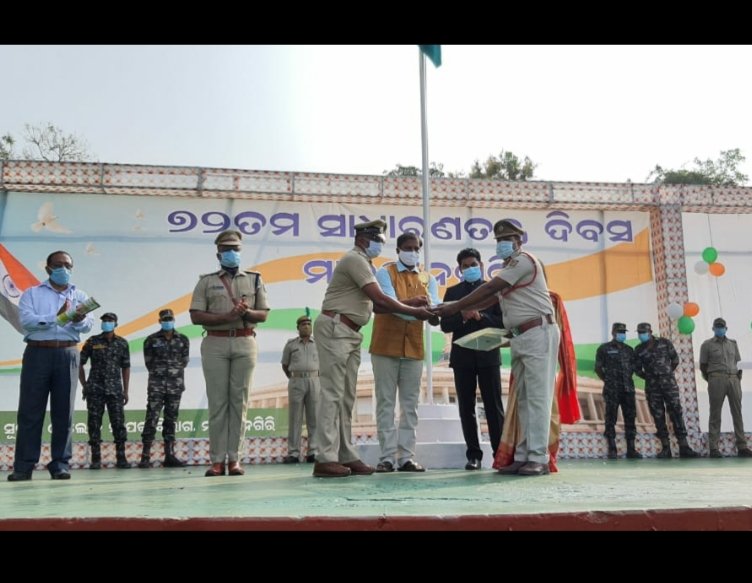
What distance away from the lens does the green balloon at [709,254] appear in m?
10.5

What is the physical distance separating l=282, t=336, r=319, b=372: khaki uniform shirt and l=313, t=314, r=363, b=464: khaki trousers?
397 cm

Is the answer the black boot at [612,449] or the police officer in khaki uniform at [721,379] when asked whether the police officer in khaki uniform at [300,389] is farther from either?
the police officer in khaki uniform at [721,379]

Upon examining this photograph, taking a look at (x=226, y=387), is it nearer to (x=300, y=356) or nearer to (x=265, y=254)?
(x=300, y=356)

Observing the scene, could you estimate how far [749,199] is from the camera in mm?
10570

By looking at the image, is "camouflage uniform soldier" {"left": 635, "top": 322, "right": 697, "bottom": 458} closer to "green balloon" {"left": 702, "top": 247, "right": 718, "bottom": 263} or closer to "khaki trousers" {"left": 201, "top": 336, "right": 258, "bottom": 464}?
"green balloon" {"left": 702, "top": 247, "right": 718, "bottom": 263}

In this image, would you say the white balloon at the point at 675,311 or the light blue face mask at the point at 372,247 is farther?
the white balloon at the point at 675,311

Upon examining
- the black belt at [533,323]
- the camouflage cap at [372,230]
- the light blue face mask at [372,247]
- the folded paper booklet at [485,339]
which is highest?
the camouflage cap at [372,230]

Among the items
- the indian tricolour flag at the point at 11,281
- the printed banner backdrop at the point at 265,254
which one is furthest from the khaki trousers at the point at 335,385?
the indian tricolour flag at the point at 11,281

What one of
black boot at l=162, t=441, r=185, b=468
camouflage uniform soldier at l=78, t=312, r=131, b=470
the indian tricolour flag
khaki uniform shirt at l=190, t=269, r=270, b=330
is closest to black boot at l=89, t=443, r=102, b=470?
camouflage uniform soldier at l=78, t=312, r=131, b=470

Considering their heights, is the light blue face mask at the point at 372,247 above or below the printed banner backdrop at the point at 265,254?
below

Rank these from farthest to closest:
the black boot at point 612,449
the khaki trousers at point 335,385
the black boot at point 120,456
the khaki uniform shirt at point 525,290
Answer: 1. the black boot at point 612,449
2. the black boot at point 120,456
3. the khaki uniform shirt at point 525,290
4. the khaki trousers at point 335,385

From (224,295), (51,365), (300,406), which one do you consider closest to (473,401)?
(224,295)

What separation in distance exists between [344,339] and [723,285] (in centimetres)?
703

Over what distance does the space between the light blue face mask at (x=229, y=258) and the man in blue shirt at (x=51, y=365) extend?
104cm
